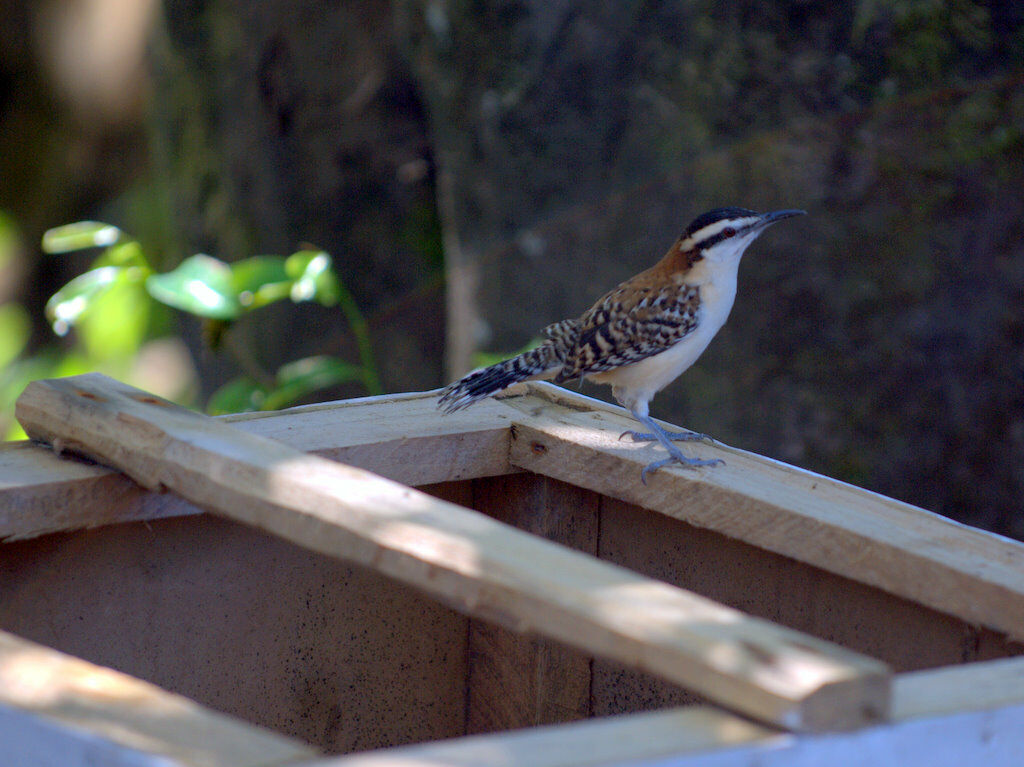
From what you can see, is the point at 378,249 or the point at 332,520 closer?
the point at 332,520

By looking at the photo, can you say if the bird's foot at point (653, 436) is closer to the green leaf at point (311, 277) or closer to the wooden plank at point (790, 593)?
the wooden plank at point (790, 593)

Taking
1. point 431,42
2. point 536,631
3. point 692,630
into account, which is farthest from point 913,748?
point 431,42

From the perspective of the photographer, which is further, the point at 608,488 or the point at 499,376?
the point at 499,376

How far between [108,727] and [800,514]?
1.24m

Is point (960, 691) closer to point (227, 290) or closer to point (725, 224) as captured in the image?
point (725, 224)

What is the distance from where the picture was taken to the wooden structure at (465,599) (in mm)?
1182

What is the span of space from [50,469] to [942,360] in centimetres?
352

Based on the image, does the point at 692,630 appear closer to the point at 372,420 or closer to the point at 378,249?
the point at 372,420

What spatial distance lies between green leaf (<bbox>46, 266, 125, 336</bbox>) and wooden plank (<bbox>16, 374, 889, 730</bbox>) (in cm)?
240

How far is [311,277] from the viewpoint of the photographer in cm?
429

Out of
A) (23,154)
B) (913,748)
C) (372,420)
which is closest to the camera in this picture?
(913,748)

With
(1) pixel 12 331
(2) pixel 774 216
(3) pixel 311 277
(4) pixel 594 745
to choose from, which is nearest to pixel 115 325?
(1) pixel 12 331

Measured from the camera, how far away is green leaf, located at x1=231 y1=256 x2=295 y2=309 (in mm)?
4320

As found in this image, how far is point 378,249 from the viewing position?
748 cm
